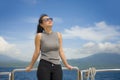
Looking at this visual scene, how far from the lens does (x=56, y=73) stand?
134 inches

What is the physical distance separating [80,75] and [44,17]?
3.79 feet

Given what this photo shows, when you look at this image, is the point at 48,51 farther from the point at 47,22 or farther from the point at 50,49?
the point at 47,22

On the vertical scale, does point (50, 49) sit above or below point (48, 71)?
above

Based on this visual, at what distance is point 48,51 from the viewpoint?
136 inches

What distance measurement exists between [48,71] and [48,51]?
207mm

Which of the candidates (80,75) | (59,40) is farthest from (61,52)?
(80,75)

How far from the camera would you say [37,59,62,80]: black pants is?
338cm

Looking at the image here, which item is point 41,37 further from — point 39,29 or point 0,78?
point 0,78

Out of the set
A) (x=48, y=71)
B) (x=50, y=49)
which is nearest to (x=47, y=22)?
(x=50, y=49)

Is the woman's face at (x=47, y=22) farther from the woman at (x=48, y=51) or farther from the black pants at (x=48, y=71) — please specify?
the black pants at (x=48, y=71)

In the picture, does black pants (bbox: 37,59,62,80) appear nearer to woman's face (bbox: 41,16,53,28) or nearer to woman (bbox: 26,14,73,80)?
woman (bbox: 26,14,73,80)

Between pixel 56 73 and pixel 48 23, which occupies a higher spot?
pixel 48 23

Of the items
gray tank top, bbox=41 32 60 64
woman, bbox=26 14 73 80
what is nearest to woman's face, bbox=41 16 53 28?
woman, bbox=26 14 73 80

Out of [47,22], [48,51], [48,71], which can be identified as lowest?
[48,71]
